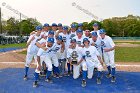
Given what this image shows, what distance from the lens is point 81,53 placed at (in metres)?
9.29

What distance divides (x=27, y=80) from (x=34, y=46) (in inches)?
46.4

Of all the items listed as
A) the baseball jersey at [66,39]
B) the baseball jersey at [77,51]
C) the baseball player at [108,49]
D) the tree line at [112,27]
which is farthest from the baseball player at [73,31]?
the tree line at [112,27]

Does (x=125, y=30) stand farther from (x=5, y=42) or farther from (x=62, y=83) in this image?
(x=62, y=83)

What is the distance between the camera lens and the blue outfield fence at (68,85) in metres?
7.79

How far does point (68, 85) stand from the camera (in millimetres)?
8492

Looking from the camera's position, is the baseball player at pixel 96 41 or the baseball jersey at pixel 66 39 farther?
the baseball jersey at pixel 66 39

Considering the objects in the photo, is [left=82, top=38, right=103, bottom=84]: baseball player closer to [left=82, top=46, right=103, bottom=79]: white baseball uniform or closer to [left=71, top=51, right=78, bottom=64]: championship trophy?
[left=82, top=46, right=103, bottom=79]: white baseball uniform

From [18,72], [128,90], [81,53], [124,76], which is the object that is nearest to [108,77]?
[124,76]

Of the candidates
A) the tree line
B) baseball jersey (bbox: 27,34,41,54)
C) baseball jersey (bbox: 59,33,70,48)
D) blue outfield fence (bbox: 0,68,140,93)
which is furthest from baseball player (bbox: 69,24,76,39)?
the tree line

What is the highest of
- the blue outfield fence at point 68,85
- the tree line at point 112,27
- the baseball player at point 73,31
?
the tree line at point 112,27

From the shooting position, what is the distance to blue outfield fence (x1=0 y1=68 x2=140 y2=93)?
7.79 m

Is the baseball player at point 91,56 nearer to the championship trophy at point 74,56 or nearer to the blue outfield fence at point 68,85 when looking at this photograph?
the championship trophy at point 74,56

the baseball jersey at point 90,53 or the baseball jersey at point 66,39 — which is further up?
the baseball jersey at point 66,39

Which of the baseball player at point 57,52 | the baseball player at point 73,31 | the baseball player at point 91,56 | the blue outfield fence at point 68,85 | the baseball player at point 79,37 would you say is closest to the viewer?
the blue outfield fence at point 68,85
